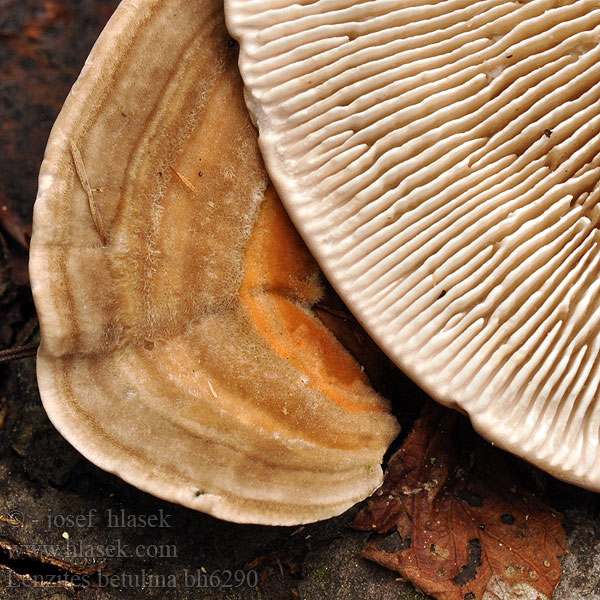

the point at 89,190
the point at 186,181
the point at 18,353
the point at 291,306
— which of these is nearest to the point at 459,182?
the point at 291,306

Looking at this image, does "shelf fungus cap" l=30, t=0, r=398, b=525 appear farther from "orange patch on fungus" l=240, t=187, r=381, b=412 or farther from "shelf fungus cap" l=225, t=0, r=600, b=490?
"shelf fungus cap" l=225, t=0, r=600, b=490

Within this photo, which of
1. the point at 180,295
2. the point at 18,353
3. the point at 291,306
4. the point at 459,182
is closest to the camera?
the point at 459,182

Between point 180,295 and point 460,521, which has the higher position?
point 180,295

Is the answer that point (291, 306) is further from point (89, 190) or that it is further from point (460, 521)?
point (460, 521)

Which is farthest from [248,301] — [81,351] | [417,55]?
[417,55]

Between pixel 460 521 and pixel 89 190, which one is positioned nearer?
pixel 89 190

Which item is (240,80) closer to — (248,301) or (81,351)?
(248,301)

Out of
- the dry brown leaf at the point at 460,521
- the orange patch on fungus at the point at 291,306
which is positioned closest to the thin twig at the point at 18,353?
the orange patch on fungus at the point at 291,306
